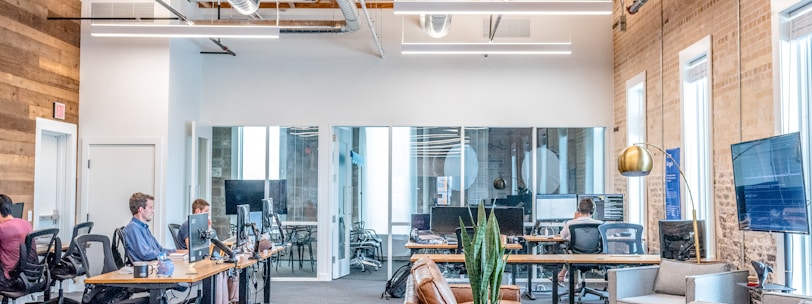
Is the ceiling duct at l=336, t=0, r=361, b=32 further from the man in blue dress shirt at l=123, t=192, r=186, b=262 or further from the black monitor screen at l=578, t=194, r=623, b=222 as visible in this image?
the black monitor screen at l=578, t=194, r=623, b=222

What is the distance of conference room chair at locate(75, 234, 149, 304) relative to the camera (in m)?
5.98

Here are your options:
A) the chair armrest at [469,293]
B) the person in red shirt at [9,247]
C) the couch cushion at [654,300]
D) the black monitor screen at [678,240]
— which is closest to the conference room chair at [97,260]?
the person in red shirt at [9,247]

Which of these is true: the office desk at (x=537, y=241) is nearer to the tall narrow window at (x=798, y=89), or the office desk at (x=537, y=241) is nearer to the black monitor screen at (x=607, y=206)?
the black monitor screen at (x=607, y=206)

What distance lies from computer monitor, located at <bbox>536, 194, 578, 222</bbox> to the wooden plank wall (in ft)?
20.2

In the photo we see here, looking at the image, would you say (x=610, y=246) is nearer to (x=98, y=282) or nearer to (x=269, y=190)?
(x=269, y=190)

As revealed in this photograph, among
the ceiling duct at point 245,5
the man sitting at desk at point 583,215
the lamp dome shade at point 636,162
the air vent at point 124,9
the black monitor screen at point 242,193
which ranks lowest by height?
the man sitting at desk at point 583,215

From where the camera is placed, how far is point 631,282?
6.19 meters

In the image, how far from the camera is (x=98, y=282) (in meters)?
5.43

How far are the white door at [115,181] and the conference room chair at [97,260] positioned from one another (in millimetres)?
3358

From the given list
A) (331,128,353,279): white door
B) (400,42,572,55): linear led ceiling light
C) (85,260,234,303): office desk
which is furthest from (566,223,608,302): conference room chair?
(85,260,234,303): office desk

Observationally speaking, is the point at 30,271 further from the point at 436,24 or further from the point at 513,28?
the point at 513,28

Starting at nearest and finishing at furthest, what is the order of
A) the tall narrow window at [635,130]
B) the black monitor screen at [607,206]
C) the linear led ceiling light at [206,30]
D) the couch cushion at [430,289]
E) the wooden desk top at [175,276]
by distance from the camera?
the couch cushion at [430,289] → the wooden desk top at [175,276] → the linear led ceiling light at [206,30] → the tall narrow window at [635,130] → the black monitor screen at [607,206]

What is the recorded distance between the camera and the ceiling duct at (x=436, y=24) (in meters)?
9.33

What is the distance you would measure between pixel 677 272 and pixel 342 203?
592 cm
